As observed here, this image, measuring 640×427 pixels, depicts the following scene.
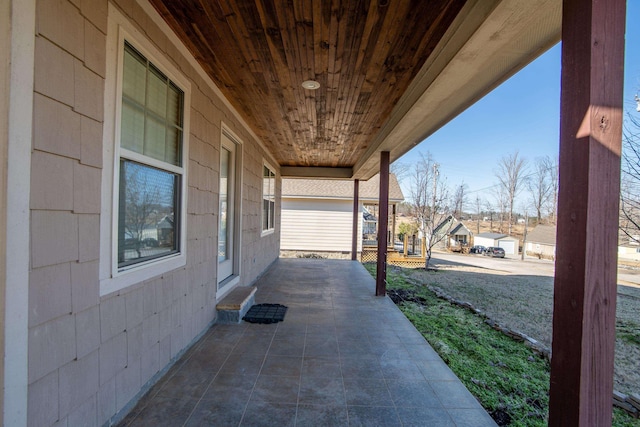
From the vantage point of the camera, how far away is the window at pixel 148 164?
6.66 ft

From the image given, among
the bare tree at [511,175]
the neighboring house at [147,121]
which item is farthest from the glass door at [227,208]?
the bare tree at [511,175]

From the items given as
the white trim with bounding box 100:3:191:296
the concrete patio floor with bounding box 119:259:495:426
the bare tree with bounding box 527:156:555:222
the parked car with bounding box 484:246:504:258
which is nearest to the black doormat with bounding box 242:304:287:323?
the concrete patio floor with bounding box 119:259:495:426

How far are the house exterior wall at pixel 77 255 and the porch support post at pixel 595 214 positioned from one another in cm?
226

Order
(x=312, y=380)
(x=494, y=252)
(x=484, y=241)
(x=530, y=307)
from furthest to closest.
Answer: (x=484, y=241) < (x=494, y=252) < (x=530, y=307) < (x=312, y=380)

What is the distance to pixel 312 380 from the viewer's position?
2521mm

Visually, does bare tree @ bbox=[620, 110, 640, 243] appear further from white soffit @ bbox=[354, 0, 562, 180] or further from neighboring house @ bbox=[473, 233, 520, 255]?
neighboring house @ bbox=[473, 233, 520, 255]

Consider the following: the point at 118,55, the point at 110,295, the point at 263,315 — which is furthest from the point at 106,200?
the point at 263,315

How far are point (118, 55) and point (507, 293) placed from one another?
808cm

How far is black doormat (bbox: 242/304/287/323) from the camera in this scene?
3895 millimetres

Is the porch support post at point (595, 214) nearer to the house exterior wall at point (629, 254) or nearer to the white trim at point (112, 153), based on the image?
the white trim at point (112, 153)

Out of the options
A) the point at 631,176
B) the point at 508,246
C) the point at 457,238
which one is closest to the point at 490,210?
the point at 508,246

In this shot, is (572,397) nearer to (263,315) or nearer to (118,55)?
(118,55)

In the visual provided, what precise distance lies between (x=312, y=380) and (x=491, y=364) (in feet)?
6.28

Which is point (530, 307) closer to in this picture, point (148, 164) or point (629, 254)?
point (148, 164)
